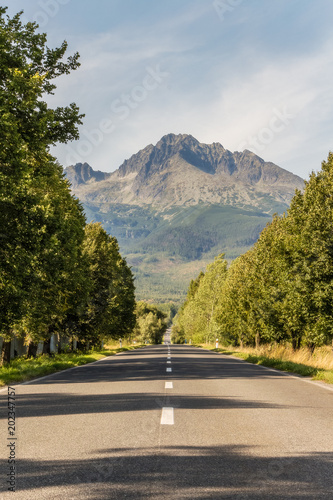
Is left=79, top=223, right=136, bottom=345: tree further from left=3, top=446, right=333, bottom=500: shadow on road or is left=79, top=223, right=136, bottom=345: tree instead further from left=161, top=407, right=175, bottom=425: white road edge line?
left=3, top=446, right=333, bottom=500: shadow on road

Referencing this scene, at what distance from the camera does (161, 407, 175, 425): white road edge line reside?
283 inches

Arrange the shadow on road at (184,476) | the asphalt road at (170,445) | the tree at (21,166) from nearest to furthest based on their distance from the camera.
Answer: the shadow on road at (184,476)
the asphalt road at (170,445)
the tree at (21,166)

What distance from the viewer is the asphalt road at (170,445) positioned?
167 inches

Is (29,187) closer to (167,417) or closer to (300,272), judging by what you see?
(300,272)

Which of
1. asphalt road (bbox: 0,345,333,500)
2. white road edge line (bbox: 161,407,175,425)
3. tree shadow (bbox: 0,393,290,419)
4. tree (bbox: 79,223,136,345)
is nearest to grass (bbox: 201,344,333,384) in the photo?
asphalt road (bbox: 0,345,333,500)

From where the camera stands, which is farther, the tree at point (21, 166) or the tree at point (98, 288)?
the tree at point (98, 288)

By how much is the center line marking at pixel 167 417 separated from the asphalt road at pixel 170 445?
0.02 meters

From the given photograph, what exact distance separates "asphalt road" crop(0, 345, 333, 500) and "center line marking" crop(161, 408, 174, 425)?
0.6 inches

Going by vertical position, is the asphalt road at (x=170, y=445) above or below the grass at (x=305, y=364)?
above

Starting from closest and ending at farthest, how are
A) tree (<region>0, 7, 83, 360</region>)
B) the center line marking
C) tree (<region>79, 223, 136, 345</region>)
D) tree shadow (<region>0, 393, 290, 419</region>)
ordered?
the center line marking
tree shadow (<region>0, 393, 290, 419</region>)
tree (<region>0, 7, 83, 360</region>)
tree (<region>79, 223, 136, 345</region>)

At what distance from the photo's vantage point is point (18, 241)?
15055 mm

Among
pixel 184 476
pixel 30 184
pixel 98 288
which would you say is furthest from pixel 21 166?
pixel 98 288

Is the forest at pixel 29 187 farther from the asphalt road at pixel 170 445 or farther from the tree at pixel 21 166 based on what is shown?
the asphalt road at pixel 170 445

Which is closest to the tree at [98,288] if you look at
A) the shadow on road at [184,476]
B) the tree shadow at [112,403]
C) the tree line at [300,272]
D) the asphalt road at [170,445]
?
the tree line at [300,272]
